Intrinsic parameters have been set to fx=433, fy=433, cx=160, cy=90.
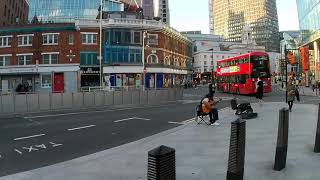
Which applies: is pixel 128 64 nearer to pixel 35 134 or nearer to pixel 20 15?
pixel 20 15

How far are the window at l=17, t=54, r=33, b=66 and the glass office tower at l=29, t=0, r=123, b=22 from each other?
85.4 ft

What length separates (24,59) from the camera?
60.9m

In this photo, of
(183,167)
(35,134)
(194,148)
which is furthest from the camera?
(35,134)

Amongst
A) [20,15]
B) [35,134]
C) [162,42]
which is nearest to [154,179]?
[35,134]

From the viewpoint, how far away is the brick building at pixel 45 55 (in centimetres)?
5991

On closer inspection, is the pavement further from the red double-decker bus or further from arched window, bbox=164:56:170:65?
arched window, bbox=164:56:170:65

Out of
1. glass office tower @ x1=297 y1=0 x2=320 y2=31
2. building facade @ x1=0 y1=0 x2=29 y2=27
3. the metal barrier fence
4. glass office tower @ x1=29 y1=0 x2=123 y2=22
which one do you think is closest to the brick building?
building facade @ x1=0 y1=0 x2=29 y2=27

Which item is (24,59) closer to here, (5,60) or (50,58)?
(5,60)

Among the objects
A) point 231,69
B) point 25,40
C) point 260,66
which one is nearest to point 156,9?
point 25,40

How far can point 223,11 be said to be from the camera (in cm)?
17888

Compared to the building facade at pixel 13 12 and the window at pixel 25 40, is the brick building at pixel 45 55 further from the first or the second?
the building facade at pixel 13 12

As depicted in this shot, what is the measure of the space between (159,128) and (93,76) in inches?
1788

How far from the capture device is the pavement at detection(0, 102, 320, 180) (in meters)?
8.34

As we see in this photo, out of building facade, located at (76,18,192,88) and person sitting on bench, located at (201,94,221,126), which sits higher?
building facade, located at (76,18,192,88)
